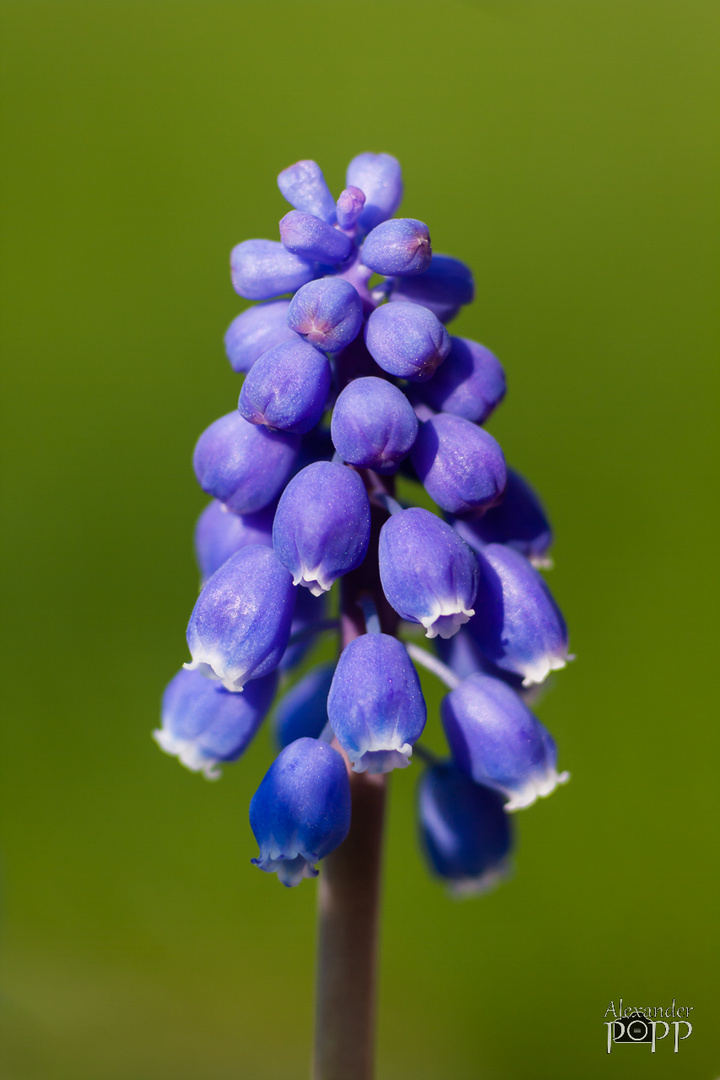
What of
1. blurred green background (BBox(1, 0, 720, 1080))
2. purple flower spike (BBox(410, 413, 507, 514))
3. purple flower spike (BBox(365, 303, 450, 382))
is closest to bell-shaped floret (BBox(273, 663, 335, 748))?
purple flower spike (BBox(410, 413, 507, 514))

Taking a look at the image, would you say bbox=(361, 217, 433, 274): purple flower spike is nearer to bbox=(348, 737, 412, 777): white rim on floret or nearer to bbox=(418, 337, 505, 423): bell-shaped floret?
bbox=(418, 337, 505, 423): bell-shaped floret

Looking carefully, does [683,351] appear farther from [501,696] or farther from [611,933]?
[501,696]

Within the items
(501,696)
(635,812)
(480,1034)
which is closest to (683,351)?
(635,812)

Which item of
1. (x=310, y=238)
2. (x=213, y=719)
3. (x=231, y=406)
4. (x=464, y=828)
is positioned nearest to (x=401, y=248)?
(x=310, y=238)

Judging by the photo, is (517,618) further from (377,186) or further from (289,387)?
(377,186)

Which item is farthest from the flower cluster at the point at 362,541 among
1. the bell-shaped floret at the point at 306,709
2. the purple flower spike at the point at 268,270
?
the bell-shaped floret at the point at 306,709

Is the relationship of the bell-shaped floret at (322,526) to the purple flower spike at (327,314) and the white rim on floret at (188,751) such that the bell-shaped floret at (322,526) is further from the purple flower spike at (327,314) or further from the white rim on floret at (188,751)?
the white rim on floret at (188,751)
